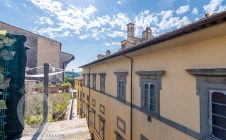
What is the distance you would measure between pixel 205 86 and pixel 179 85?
1.01 m

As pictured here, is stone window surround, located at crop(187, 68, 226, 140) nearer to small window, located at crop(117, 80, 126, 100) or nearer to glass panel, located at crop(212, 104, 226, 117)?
glass panel, located at crop(212, 104, 226, 117)

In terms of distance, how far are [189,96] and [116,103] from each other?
6.46 metres

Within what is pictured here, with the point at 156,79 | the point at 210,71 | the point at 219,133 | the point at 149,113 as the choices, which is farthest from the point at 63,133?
the point at 210,71

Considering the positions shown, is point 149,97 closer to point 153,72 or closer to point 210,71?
point 153,72

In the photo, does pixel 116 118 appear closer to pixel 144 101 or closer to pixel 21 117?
pixel 144 101

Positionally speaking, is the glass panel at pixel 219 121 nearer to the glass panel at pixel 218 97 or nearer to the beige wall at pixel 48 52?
the glass panel at pixel 218 97

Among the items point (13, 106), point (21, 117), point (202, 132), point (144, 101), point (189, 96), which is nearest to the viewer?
point (202, 132)

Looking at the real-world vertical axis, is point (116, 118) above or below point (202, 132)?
below

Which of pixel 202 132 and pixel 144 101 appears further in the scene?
pixel 144 101

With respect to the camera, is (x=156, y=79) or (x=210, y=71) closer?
(x=210, y=71)

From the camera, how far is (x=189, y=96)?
5023mm

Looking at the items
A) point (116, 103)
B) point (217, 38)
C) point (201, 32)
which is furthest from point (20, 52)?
point (116, 103)

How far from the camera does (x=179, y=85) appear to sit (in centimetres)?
544

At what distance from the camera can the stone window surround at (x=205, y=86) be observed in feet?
13.6
